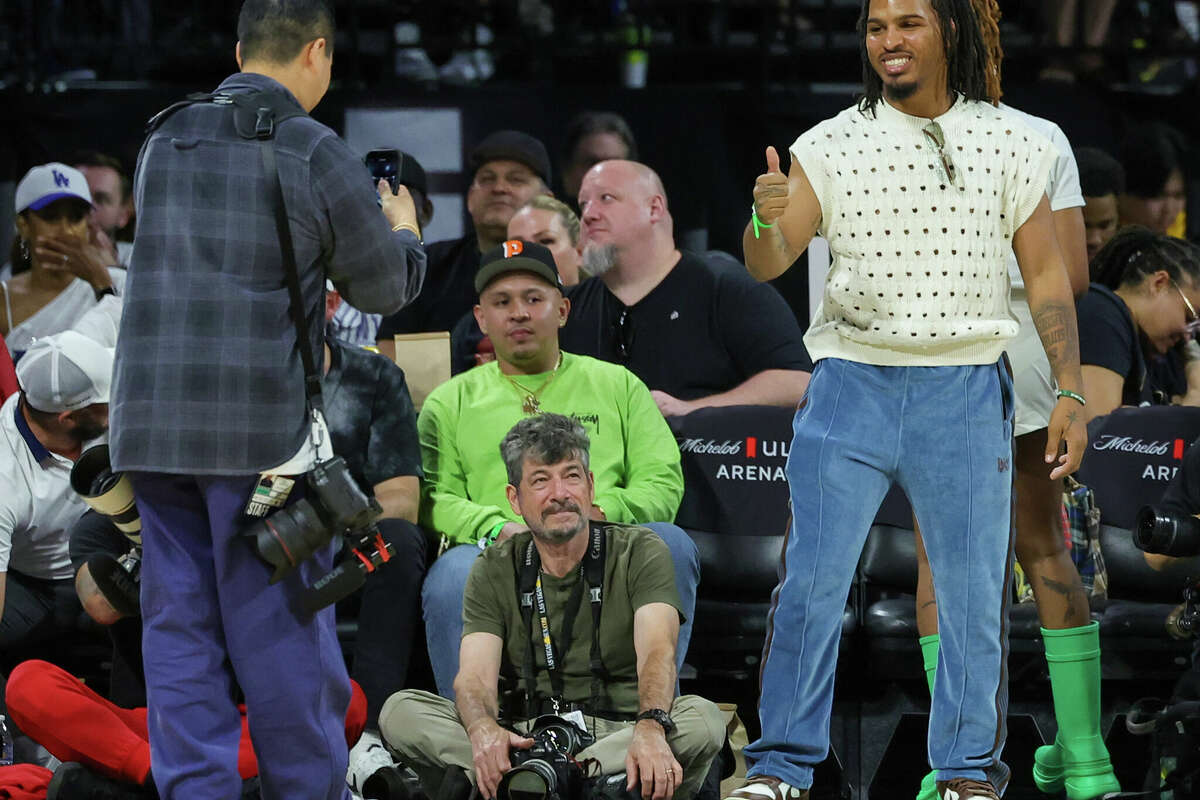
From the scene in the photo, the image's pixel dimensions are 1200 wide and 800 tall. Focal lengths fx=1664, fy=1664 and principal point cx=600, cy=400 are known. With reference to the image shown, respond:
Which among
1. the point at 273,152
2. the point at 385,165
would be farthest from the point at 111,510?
the point at 385,165

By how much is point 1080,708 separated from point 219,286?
2288mm

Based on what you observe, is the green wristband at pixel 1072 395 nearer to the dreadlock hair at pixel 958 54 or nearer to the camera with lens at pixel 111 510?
the dreadlock hair at pixel 958 54

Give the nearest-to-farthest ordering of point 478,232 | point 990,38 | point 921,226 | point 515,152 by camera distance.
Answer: point 921,226 → point 990,38 → point 478,232 → point 515,152

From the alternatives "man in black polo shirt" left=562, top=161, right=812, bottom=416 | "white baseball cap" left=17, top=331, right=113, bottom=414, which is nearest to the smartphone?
"white baseball cap" left=17, top=331, right=113, bottom=414

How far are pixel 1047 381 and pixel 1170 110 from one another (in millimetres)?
4270

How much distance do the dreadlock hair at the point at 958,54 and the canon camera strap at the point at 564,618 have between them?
4.58 feet

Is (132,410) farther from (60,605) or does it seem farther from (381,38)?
(381,38)

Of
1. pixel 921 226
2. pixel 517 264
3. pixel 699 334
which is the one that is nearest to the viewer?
pixel 921 226

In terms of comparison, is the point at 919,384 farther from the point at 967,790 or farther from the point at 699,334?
the point at 699,334

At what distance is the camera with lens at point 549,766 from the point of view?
12.6 feet

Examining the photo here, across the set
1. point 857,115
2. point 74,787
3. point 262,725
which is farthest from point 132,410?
point 857,115

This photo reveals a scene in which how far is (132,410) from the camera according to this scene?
3.27 m

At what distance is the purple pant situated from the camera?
10.7ft

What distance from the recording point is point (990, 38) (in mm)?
3693
